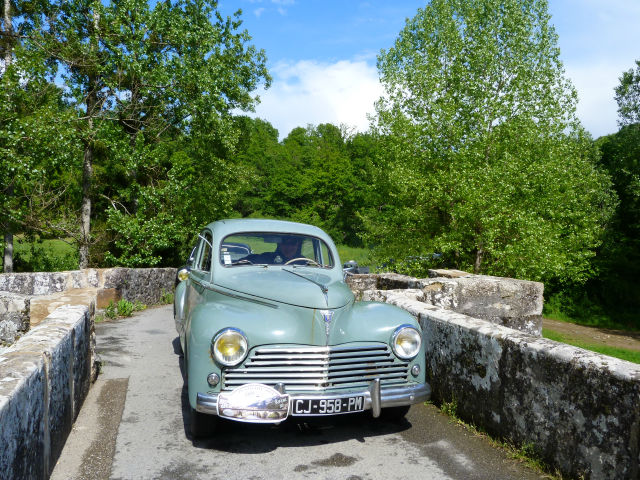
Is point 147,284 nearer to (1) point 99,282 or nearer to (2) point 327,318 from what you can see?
(1) point 99,282

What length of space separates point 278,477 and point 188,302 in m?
2.88

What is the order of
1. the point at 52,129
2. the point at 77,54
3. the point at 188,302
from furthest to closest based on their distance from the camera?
the point at 77,54, the point at 52,129, the point at 188,302

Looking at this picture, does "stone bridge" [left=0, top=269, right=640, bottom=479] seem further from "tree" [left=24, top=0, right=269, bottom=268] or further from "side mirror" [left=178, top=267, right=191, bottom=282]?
"tree" [left=24, top=0, right=269, bottom=268]

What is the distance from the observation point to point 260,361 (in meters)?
4.14

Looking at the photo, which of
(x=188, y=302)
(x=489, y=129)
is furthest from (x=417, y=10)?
(x=188, y=302)

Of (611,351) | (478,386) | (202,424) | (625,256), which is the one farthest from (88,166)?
(625,256)

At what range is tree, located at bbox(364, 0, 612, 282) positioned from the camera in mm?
15391

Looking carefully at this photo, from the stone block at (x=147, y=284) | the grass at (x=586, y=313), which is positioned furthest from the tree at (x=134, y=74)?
the grass at (x=586, y=313)

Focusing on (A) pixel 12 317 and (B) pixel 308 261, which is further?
(A) pixel 12 317

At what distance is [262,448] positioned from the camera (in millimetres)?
4281

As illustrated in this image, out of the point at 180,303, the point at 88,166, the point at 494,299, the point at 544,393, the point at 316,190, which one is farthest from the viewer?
the point at 316,190

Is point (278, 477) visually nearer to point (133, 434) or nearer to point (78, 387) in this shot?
point (133, 434)

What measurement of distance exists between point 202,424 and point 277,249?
2.29m

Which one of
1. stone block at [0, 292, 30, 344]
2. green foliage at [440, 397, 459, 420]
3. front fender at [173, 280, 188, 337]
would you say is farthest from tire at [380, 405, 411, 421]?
A: stone block at [0, 292, 30, 344]
